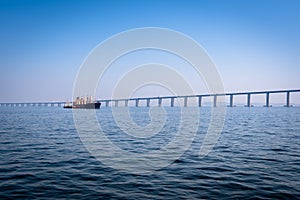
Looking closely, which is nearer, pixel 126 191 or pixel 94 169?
pixel 126 191

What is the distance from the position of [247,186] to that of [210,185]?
164cm

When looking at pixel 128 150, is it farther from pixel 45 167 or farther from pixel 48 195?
pixel 48 195

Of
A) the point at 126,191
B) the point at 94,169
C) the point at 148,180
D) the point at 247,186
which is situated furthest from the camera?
the point at 94,169

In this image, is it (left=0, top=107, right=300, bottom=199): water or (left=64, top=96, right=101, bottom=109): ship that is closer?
(left=0, top=107, right=300, bottom=199): water

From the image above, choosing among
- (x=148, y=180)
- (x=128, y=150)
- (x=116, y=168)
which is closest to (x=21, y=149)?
(x=128, y=150)

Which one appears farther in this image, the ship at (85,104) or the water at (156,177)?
the ship at (85,104)

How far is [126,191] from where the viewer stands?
9.83m

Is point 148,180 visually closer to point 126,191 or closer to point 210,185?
point 126,191

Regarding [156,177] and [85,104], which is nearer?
[156,177]

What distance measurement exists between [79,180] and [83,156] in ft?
19.0

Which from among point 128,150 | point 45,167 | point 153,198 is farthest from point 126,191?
point 128,150

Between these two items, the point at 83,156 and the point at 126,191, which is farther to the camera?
the point at 83,156

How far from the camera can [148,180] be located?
11.4 metres

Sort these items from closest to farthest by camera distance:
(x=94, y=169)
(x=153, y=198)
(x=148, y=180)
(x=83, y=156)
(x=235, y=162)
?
(x=153, y=198) → (x=148, y=180) → (x=94, y=169) → (x=235, y=162) → (x=83, y=156)
